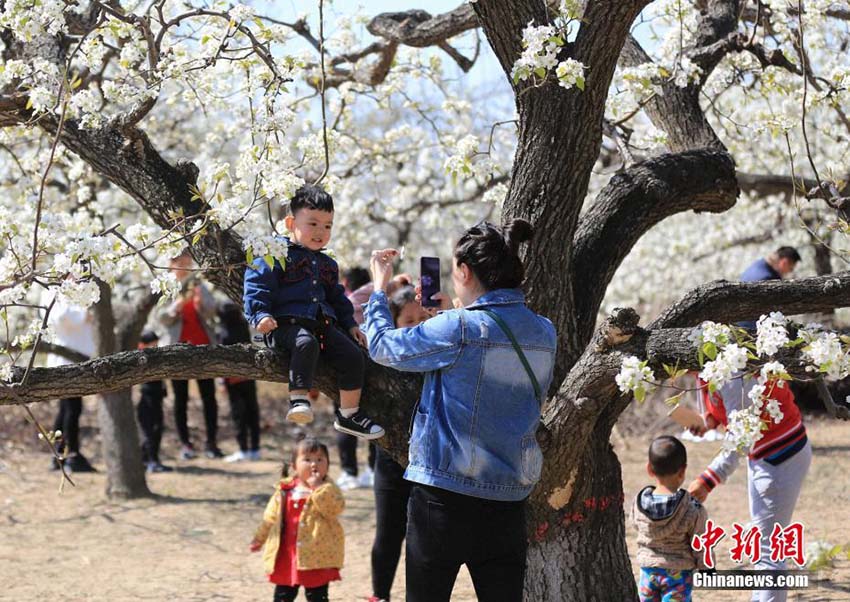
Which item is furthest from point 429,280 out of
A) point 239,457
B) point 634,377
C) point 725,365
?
point 239,457

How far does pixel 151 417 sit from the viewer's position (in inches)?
382

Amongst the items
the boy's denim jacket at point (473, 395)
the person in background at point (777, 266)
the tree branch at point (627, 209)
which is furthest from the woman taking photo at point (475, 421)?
the person in background at point (777, 266)

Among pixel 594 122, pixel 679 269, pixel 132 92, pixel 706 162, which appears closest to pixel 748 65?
pixel 706 162

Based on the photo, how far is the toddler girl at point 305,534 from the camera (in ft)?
16.7

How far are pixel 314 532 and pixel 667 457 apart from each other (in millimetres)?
1717

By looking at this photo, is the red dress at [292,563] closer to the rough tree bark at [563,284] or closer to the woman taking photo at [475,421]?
the rough tree bark at [563,284]

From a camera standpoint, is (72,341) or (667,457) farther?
(72,341)

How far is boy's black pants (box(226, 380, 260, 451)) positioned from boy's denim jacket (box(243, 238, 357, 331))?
19.3 feet

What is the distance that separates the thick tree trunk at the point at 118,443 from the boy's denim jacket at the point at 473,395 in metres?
5.58

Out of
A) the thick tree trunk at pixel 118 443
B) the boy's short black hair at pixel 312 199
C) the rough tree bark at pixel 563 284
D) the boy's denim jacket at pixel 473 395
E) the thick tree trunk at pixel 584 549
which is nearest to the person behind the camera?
the boy's denim jacket at pixel 473 395

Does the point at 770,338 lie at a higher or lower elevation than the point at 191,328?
lower

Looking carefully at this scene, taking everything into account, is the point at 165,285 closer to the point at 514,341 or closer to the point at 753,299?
the point at 514,341

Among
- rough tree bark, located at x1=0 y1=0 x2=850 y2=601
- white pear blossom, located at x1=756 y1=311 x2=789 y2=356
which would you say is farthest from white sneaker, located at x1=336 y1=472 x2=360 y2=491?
white pear blossom, located at x1=756 y1=311 x2=789 y2=356

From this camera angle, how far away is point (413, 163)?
13031 millimetres
